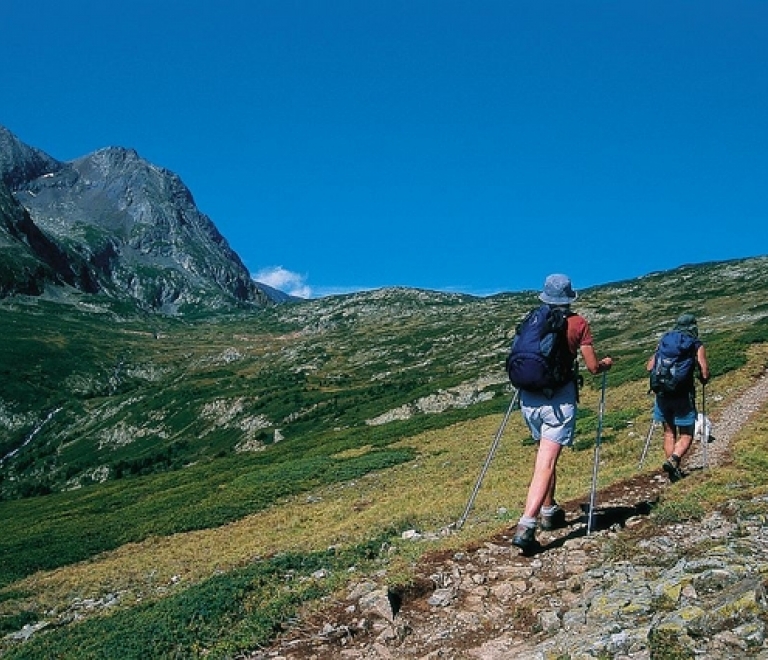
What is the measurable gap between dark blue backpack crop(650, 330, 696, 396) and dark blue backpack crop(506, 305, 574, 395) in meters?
6.53

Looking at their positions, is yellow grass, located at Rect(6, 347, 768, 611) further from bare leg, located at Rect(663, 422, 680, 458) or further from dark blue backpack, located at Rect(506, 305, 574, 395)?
dark blue backpack, located at Rect(506, 305, 574, 395)

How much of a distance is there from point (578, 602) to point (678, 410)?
29.7ft

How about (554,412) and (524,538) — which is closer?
(524,538)

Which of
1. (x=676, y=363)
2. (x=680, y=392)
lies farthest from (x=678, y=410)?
(x=676, y=363)

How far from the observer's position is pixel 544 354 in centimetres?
984

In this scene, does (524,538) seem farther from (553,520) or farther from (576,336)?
(576,336)

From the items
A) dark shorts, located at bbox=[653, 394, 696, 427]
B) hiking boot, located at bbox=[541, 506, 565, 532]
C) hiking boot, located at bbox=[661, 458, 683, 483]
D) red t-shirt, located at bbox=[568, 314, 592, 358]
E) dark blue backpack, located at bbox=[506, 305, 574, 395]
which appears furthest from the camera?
dark shorts, located at bbox=[653, 394, 696, 427]

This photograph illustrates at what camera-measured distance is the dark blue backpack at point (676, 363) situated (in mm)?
15438

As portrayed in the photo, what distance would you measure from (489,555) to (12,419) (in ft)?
517

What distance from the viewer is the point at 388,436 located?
49469mm

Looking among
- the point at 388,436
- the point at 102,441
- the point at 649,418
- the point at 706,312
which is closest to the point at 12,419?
the point at 102,441

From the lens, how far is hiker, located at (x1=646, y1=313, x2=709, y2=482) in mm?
15359

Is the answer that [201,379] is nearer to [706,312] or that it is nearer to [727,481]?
[706,312]

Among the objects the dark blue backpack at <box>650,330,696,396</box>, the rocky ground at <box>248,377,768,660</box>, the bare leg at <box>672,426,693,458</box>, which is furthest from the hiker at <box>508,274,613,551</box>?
the bare leg at <box>672,426,693,458</box>
